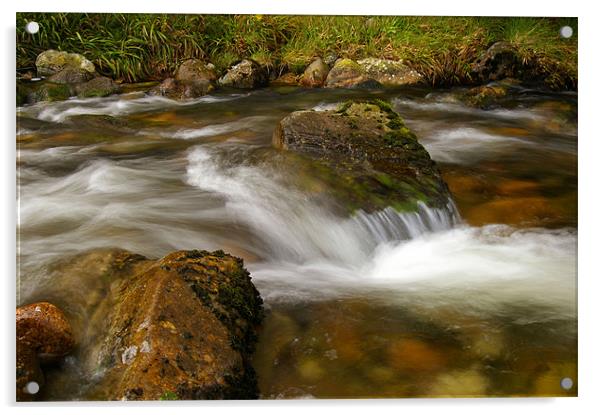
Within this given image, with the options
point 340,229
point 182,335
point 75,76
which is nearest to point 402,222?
point 340,229

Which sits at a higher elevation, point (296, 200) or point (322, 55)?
point (322, 55)

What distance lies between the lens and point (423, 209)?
95.6 inches

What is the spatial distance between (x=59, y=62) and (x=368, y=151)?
3.90 feet

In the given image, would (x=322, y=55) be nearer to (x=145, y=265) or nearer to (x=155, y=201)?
(x=155, y=201)

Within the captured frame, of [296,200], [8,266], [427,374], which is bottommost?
[427,374]

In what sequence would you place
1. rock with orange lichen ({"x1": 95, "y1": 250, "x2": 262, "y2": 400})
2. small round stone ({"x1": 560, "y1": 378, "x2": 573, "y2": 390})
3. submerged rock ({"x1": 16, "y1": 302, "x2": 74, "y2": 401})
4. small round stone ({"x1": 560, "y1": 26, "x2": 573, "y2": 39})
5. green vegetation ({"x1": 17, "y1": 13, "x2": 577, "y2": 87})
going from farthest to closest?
small round stone ({"x1": 560, "y1": 26, "x2": 573, "y2": 39}) < green vegetation ({"x1": 17, "y1": 13, "x2": 577, "y2": 87}) < small round stone ({"x1": 560, "y1": 378, "x2": 573, "y2": 390}) < submerged rock ({"x1": 16, "y1": 302, "x2": 74, "y2": 401}) < rock with orange lichen ({"x1": 95, "y1": 250, "x2": 262, "y2": 400})

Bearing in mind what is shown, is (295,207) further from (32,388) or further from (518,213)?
(32,388)

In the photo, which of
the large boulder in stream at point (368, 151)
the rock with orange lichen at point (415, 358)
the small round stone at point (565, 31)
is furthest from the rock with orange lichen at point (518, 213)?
the small round stone at point (565, 31)

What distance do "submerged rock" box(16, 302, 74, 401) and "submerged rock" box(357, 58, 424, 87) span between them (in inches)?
56.0

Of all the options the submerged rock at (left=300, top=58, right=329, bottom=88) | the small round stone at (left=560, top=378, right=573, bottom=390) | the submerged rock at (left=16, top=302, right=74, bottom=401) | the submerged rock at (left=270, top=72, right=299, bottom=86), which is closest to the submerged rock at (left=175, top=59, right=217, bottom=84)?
the submerged rock at (left=270, top=72, right=299, bottom=86)

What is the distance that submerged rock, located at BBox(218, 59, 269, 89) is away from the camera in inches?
97.4

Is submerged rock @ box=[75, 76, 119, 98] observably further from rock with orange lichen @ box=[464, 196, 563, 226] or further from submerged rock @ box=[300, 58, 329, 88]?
rock with orange lichen @ box=[464, 196, 563, 226]

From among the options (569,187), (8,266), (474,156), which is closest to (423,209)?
(474,156)
